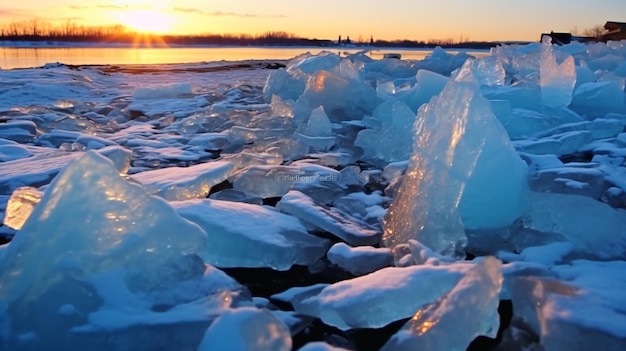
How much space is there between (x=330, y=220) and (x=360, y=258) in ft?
1.01

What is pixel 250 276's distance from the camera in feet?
4.91

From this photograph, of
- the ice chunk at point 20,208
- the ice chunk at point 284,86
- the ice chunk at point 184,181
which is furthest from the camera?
the ice chunk at point 284,86

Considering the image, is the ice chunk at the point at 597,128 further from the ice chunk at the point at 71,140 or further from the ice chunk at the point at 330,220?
the ice chunk at the point at 71,140

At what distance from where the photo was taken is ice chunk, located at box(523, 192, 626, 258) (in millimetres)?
1576

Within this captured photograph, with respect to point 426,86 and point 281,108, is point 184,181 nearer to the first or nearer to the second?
point 281,108

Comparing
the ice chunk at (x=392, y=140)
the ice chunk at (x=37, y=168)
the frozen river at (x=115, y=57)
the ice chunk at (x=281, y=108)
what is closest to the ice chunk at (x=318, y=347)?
the ice chunk at (x=37, y=168)

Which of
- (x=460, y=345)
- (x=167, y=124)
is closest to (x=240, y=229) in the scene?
(x=460, y=345)

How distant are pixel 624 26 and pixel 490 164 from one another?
2499cm

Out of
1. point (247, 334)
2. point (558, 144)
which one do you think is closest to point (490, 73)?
point (558, 144)

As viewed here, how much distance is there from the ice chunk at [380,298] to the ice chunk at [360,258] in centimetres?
22

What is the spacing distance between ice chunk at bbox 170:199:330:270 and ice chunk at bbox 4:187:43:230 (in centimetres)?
45

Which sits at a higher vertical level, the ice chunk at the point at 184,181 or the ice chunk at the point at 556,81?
the ice chunk at the point at 556,81

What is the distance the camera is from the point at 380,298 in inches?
46.1

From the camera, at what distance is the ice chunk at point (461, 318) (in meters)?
1.01
